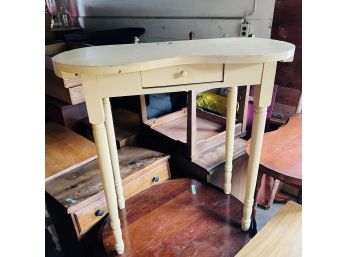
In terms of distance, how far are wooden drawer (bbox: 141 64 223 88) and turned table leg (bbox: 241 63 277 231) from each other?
140 mm

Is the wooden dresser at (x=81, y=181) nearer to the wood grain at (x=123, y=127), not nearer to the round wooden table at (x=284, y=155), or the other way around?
the wood grain at (x=123, y=127)

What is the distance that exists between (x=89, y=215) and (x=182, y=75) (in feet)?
2.39

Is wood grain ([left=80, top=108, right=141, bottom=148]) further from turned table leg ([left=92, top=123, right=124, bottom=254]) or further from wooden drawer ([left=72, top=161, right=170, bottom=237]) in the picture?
turned table leg ([left=92, top=123, right=124, bottom=254])

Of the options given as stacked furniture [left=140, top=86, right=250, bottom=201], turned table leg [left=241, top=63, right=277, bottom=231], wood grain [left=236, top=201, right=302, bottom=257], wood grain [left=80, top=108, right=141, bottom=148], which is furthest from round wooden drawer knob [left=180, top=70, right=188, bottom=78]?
wood grain [left=80, top=108, right=141, bottom=148]

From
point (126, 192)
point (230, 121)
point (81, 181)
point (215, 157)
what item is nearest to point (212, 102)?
point (215, 157)

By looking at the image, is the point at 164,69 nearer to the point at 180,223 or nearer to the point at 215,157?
the point at 180,223

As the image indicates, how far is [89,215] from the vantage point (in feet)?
3.57

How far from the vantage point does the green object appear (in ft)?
5.07

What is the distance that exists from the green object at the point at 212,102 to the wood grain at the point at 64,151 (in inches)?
27.2

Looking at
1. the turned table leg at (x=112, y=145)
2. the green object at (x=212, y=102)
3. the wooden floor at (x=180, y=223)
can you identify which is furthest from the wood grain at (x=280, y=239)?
the green object at (x=212, y=102)
